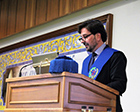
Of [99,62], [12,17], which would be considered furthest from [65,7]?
[99,62]

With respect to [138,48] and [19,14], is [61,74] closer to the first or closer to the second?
[138,48]

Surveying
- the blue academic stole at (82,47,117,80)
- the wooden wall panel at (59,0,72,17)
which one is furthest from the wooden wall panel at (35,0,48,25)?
the blue academic stole at (82,47,117,80)

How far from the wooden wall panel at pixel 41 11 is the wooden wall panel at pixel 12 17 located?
87 centimetres

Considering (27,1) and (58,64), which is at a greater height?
(27,1)

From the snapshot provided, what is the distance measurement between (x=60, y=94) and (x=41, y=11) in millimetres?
3833

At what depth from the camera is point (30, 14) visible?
233 inches

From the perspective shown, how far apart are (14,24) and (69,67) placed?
447 cm

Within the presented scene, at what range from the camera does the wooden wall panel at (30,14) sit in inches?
228

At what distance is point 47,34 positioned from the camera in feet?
17.5

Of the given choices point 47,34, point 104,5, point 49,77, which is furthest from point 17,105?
point 47,34

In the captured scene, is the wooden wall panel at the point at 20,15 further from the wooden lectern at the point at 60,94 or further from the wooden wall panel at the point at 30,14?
the wooden lectern at the point at 60,94

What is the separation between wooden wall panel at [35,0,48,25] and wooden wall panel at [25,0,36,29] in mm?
133

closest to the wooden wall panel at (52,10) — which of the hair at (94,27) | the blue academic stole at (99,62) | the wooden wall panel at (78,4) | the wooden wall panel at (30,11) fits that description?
the wooden wall panel at (30,11)

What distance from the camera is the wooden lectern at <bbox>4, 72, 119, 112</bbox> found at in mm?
1989
